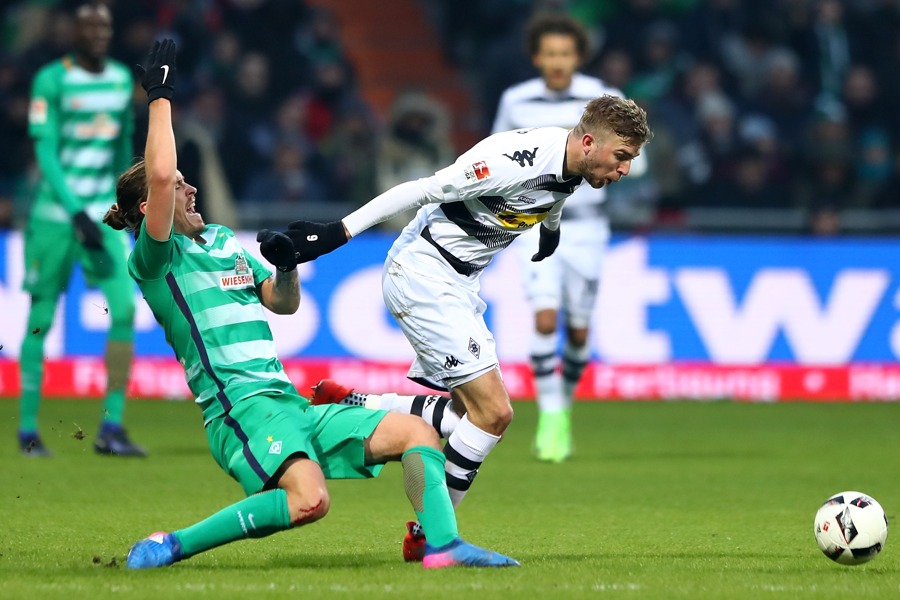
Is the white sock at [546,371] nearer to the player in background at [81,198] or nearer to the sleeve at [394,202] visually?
the player in background at [81,198]

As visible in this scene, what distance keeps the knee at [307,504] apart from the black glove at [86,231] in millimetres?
4030

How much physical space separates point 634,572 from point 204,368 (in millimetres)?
1634

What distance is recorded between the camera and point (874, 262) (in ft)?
42.1

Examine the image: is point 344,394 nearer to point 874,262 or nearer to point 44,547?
point 44,547

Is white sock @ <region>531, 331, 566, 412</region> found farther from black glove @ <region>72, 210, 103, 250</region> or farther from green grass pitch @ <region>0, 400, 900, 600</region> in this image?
black glove @ <region>72, 210, 103, 250</region>

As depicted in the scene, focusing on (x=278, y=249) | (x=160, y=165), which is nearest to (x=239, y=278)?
(x=278, y=249)

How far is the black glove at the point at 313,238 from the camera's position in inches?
209

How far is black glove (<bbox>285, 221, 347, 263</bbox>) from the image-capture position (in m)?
5.30

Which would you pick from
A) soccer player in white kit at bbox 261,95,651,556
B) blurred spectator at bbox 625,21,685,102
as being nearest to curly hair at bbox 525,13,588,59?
soccer player in white kit at bbox 261,95,651,556

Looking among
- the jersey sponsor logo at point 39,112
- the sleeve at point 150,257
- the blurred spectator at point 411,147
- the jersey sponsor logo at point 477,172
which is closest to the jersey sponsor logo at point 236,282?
the sleeve at point 150,257

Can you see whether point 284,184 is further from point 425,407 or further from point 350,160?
point 425,407

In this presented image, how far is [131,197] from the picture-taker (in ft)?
18.0

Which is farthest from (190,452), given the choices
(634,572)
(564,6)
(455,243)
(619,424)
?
(564,6)

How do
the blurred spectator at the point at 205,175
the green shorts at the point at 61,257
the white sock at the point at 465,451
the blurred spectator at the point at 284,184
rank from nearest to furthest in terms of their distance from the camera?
the white sock at the point at 465,451
the green shorts at the point at 61,257
the blurred spectator at the point at 205,175
the blurred spectator at the point at 284,184
